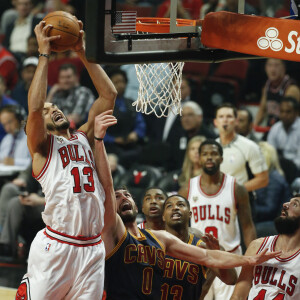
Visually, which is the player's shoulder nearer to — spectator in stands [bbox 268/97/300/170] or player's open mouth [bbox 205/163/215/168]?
player's open mouth [bbox 205/163/215/168]

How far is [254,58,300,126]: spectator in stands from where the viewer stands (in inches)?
397

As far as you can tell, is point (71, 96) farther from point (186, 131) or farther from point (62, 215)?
point (62, 215)

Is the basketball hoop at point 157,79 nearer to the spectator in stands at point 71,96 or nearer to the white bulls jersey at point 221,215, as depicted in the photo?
the white bulls jersey at point 221,215

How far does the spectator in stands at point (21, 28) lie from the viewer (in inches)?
512

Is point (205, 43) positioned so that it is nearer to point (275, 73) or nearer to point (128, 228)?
point (128, 228)

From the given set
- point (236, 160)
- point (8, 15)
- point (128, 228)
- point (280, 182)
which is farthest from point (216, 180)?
point (8, 15)

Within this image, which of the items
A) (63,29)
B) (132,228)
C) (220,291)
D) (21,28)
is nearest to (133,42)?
(63,29)

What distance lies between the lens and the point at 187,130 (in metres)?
9.55

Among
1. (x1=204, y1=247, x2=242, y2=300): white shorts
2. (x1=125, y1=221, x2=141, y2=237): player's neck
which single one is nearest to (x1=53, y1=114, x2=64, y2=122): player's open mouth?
(x1=125, y1=221, x2=141, y2=237): player's neck

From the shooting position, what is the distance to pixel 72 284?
5.18m

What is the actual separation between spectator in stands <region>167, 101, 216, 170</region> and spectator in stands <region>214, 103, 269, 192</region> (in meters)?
1.13

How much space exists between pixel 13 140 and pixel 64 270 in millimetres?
5409

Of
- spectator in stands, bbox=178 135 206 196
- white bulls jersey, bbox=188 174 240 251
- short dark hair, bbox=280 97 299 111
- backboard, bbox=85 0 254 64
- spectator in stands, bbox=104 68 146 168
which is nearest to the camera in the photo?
backboard, bbox=85 0 254 64

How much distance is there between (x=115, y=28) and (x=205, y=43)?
61 cm
